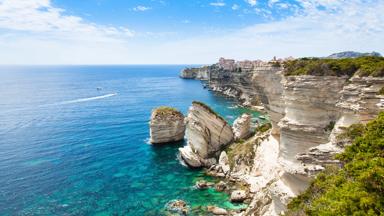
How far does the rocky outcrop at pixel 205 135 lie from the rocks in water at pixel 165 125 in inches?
339

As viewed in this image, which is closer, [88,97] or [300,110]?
[300,110]

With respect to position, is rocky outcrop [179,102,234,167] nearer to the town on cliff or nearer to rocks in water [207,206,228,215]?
the town on cliff

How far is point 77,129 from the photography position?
68.1 metres

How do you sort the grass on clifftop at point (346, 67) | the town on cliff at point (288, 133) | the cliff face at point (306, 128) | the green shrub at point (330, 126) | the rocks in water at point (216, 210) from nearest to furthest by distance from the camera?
the cliff face at point (306, 128)
the town on cliff at point (288, 133)
the grass on clifftop at point (346, 67)
the green shrub at point (330, 126)
the rocks in water at point (216, 210)

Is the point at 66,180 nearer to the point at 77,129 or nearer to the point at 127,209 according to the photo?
the point at 127,209

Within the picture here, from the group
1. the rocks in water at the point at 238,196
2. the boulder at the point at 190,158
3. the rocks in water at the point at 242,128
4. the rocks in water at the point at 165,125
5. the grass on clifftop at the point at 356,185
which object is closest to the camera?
the grass on clifftop at the point at 356,185

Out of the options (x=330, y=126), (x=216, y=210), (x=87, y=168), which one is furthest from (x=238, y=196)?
(x=87, y=168)

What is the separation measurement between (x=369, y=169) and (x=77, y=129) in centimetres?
6273

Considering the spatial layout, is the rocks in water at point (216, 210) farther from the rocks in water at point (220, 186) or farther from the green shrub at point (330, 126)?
the green shrub at point (330, 126)

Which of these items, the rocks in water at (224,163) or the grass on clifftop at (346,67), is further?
the rocks in water at (224,163)

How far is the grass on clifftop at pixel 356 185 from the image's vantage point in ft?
44.5

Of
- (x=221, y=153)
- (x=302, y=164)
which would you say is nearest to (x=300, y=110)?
(x=302, y=164)

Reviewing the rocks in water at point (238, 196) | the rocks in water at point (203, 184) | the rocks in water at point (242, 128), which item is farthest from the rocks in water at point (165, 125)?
the rocks in water at point (238, 196)

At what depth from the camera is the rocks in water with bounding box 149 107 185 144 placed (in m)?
59.0
